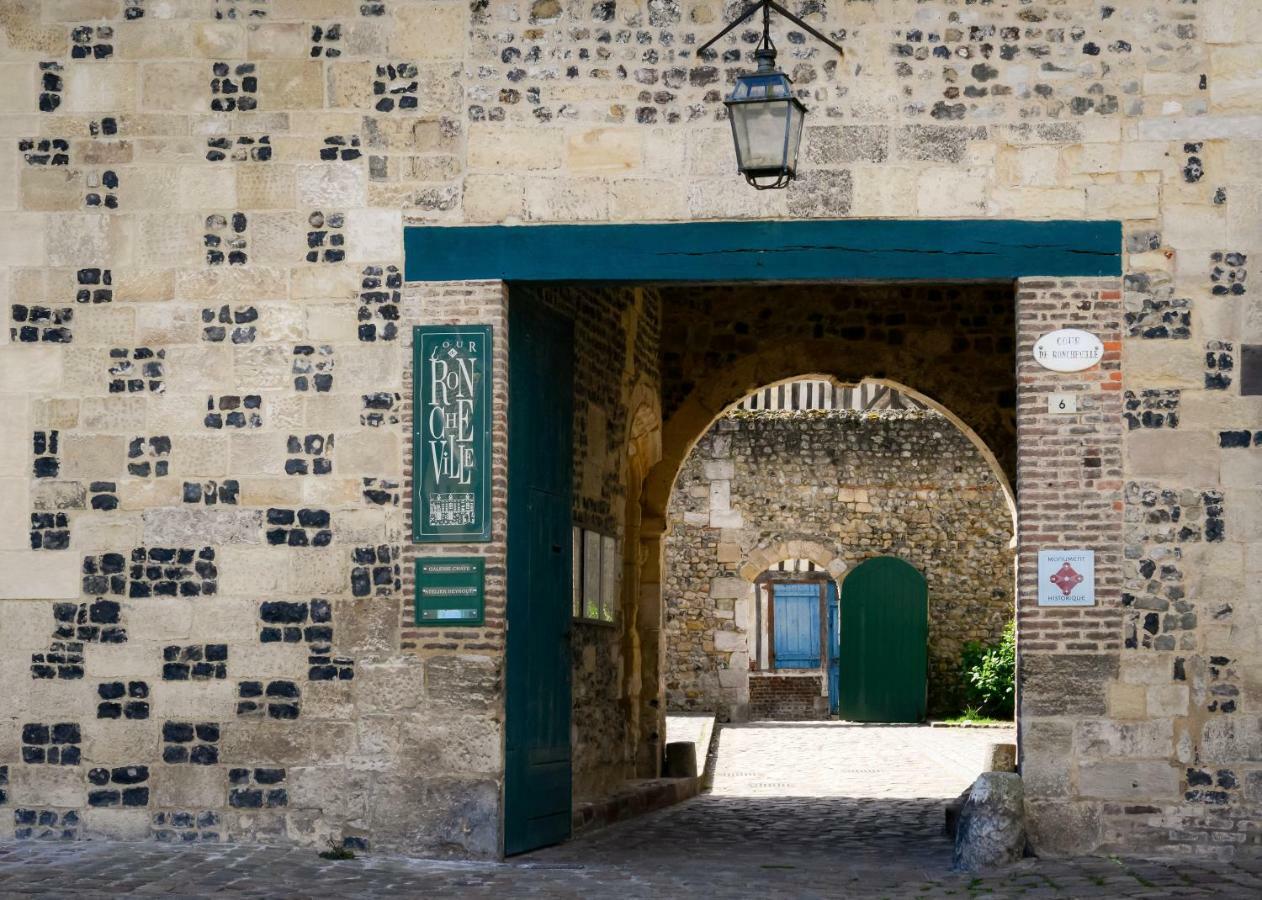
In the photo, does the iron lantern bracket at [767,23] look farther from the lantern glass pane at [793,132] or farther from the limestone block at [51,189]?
the limestone block at [51,189]

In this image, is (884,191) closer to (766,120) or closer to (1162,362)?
(766,120)

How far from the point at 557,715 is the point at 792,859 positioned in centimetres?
139

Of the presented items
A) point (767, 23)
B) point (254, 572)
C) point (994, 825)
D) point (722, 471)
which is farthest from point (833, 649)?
point (767, 23)

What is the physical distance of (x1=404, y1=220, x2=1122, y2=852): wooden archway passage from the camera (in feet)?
26.0

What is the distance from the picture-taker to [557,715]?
8.77 metres

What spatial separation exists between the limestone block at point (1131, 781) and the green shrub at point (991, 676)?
37.8ft

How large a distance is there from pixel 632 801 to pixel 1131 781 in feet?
12.1

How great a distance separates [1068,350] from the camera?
25.9 feet

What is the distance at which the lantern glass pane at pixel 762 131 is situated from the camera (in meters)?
7.06

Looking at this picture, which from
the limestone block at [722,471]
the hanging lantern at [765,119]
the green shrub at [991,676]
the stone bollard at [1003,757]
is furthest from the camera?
the limestone block at [722,471]

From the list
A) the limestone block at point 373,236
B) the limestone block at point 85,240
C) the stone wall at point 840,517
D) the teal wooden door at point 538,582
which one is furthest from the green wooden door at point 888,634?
the limestone block at point 85,240

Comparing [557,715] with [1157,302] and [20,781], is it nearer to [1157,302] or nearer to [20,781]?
[20,781]

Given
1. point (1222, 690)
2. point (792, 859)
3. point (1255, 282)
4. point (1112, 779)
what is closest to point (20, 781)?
point (792, 859)

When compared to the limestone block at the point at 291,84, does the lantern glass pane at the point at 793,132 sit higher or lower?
lower
